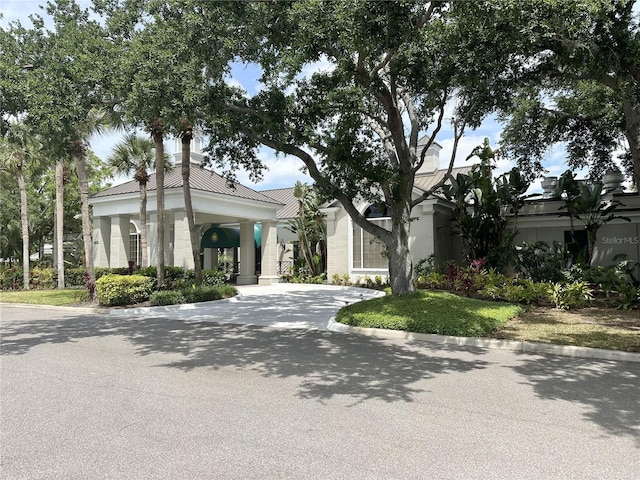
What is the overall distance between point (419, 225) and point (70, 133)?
45.6ft

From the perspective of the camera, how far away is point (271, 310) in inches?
563

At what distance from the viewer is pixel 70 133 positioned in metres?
10.2

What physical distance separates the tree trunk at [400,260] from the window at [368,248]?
8.26m

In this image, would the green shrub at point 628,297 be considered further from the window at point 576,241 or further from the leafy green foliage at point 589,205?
the window at point 576,241

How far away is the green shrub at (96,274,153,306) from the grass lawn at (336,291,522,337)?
794 cm

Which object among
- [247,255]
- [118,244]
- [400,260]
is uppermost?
[118,244]

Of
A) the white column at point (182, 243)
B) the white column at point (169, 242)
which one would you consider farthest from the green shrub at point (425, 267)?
the white column at point (169, 242)

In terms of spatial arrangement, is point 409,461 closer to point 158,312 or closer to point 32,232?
point 158,312

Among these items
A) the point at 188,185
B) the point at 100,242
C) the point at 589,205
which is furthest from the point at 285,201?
the point at 589,205

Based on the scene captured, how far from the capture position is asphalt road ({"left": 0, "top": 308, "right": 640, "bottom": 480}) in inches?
146

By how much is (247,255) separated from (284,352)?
17393 millimetres

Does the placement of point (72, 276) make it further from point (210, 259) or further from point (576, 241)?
point (576, 241)

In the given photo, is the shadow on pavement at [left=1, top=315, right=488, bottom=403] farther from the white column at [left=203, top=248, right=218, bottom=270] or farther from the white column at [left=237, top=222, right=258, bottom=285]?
the white column at [left=203, top=248, right=218, bottom=270]

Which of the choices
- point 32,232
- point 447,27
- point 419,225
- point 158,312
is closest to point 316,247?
point 419,225
